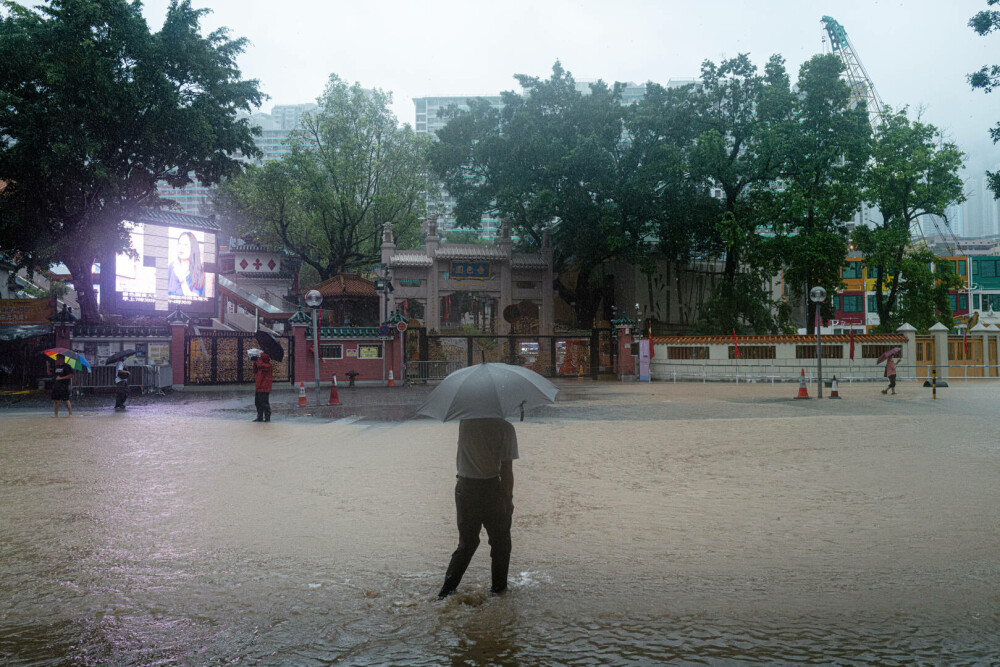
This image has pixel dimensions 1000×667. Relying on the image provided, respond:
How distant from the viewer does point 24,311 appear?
110ft

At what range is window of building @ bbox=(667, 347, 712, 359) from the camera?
37.5 m

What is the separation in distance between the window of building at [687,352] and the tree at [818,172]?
6369mm

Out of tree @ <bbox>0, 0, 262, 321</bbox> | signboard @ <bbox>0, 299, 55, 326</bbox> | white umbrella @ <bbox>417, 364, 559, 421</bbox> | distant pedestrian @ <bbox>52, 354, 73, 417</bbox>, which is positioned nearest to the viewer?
white umbrella @ <bbox>417, 364, 559, 421</bbox>

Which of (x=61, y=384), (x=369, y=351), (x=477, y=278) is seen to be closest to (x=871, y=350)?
Answer: (x=477, y=278)

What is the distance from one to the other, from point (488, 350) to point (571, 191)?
31.7 ft

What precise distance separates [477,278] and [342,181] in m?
9.76

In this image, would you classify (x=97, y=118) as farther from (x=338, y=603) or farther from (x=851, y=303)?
(x=851, y=303)

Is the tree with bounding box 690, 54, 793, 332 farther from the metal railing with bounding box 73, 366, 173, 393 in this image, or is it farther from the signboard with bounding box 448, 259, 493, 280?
the metal railing with bounding box 73, 366, 173, 393

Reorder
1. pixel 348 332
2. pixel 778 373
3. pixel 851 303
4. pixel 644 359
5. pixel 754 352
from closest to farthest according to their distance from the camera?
pixel 348 332 < pixel 778 373 < pixel 754 352 < pixel 644 359 < pixel 851 303

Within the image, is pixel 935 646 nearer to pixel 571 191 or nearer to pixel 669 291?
pixel 571 191

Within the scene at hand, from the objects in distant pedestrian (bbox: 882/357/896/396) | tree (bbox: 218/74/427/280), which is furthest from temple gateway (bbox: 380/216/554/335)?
distant pedestrian (bbox: 882/357/896/396)

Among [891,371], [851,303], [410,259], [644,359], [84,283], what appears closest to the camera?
[891,371]

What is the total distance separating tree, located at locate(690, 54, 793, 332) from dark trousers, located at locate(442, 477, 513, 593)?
118 feet

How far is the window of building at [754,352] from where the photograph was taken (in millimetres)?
36781
